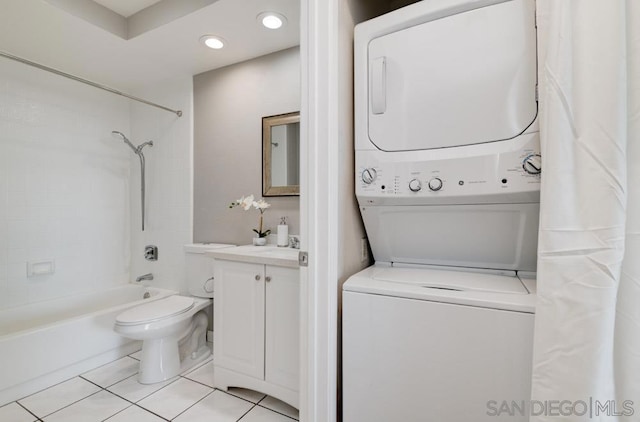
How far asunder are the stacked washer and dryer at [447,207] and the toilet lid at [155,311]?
1350 millimetres

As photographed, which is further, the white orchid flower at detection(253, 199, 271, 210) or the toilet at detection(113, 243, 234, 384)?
the white orchid flower at detection(253, 199, 271, 210)

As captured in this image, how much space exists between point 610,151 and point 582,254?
0.27 meters

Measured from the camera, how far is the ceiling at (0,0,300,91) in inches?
69.7

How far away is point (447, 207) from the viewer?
3.71 feet

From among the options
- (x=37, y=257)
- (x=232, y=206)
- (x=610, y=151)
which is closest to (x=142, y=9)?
(x=232, y=206)

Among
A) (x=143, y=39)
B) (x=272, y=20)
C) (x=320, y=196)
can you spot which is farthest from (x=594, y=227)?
(x=143, y=39)

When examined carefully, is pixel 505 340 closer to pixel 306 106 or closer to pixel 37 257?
pixel 306 106

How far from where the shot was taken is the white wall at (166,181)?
2617 mm

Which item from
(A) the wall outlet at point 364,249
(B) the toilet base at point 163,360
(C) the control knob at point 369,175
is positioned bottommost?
(B) the toilet base at point 163,360

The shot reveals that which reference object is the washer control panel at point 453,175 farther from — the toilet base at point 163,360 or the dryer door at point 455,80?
the toilet base at point 163,360

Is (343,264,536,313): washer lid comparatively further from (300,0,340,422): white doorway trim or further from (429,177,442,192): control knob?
(429,177,442,192): control knob

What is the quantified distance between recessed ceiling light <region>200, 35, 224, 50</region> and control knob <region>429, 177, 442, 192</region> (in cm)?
190

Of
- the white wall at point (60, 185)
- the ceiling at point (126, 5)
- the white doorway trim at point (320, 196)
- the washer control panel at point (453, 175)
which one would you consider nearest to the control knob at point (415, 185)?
the washer control panel at point (453, 175)

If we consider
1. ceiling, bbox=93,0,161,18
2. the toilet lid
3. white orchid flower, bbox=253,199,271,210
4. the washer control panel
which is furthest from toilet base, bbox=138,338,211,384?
ceiling, bbox=93,0,161,18
